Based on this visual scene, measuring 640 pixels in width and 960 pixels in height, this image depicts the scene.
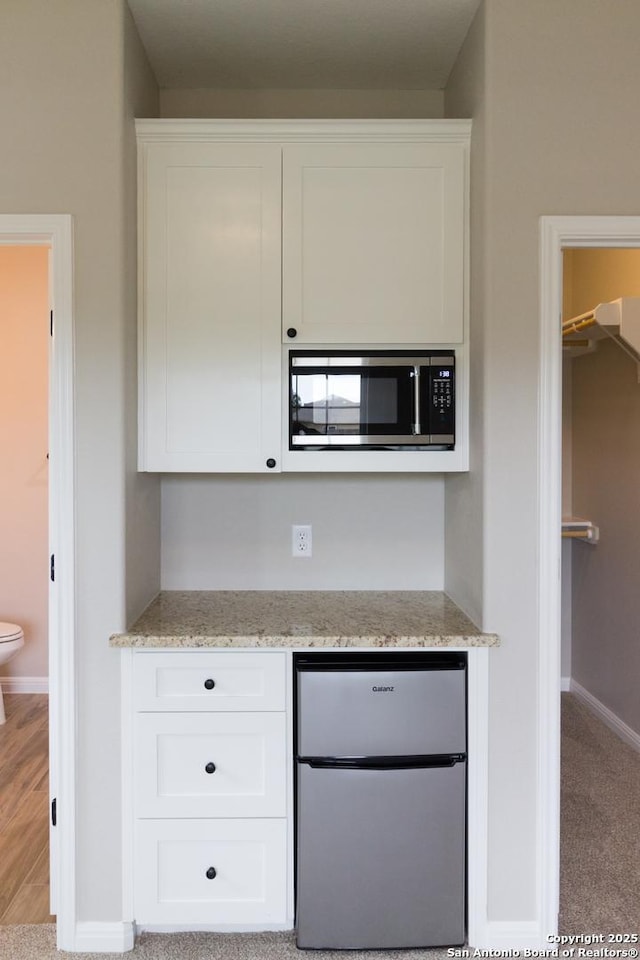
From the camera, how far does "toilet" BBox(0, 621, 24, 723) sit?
Answer: 3422 millimetres

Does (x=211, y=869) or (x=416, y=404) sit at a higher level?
(x=416, y=404)

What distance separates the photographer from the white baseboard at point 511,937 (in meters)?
1.90

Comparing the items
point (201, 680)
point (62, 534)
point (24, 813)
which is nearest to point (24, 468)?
point (24, 813)

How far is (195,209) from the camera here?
206 cm

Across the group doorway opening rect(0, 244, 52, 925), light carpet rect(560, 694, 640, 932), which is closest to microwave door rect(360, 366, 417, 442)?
light carpet rect(560, 694, 640, 932)

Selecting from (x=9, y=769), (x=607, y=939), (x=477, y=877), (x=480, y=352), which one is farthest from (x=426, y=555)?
(x=9, y=769)

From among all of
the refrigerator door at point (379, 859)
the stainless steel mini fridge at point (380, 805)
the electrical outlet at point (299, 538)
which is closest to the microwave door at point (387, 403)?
the electrical outlet at point (299, 538)

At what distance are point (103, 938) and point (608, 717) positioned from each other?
2.65 m

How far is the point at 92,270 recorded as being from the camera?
1916mm

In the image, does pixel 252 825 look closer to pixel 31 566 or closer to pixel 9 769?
pixel 9 769

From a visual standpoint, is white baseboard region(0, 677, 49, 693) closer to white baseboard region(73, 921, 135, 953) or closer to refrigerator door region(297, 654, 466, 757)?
white baseboard region(73, 921, 135, 953)

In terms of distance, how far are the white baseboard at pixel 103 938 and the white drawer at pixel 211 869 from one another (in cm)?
7

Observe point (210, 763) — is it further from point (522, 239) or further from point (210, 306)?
point (522, 239)

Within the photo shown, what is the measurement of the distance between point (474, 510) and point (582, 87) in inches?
50.1
